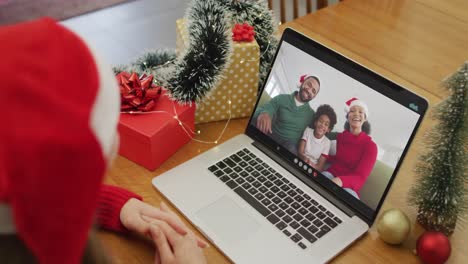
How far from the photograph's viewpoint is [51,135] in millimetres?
459

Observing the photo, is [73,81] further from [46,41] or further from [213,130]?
[213,130]

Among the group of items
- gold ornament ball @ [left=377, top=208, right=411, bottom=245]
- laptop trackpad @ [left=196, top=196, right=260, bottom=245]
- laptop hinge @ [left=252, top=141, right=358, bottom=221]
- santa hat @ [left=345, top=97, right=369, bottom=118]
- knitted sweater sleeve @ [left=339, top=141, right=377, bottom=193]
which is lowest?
laptop trackpad @ [left=196, top=196, right=260, bottom=245]

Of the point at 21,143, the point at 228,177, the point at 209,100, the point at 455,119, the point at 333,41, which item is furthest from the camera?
the point at 333,41

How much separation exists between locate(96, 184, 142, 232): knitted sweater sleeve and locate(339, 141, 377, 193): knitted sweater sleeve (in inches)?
15.4

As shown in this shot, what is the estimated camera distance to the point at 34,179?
1.51 ft

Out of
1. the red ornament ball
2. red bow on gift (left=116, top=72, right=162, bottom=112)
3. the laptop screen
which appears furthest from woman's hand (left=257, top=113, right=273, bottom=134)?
the red ornament ball

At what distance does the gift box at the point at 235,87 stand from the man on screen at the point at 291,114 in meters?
0.09

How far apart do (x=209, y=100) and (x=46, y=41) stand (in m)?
0.61

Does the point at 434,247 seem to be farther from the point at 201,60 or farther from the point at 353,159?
the point at 201,60

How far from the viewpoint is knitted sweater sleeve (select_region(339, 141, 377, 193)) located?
34.9 inches

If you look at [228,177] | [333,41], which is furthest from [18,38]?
[333,41]

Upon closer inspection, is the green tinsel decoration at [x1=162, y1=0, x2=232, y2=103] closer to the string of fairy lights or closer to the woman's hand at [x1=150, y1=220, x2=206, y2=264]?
the string of fairy lights

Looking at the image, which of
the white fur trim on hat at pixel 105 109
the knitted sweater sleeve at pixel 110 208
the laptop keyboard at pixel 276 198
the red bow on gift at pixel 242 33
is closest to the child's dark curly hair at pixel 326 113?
the laptop keyboard at pixel 276 198

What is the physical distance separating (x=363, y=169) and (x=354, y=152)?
34 millimetres
